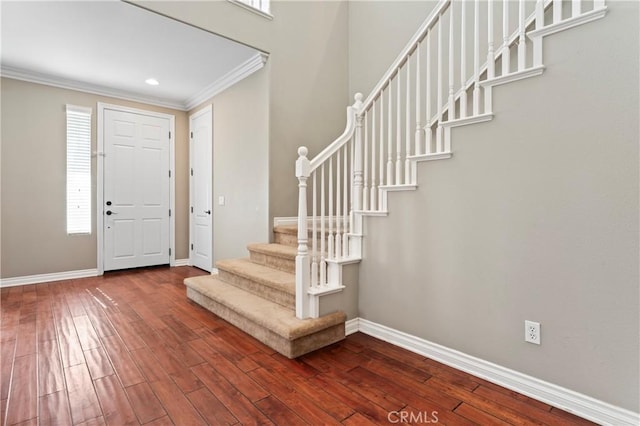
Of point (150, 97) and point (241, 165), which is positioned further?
point (150, 97)

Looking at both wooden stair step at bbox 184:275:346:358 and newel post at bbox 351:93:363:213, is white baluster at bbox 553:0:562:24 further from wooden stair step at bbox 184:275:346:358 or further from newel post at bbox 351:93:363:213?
wooden stair step at bbox 184:275:346:358

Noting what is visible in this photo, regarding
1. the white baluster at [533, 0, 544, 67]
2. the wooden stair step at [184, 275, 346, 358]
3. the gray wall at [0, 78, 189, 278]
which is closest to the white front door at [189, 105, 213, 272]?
the gray wall at [0, 78, 189, 278]

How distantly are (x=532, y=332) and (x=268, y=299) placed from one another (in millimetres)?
1999

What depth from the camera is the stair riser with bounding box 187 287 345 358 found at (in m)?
2.29

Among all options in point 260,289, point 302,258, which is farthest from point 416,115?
point 260,289

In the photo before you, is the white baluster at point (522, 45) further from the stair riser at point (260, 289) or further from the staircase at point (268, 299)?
the stair riser at point (260, 289)

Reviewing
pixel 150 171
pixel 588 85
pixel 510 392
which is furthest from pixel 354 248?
pixel 150 171

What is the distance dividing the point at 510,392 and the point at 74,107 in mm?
5881

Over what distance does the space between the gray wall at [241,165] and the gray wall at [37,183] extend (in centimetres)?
186

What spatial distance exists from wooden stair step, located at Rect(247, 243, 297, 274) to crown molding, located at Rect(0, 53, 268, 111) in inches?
84.4

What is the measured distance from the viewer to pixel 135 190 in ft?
16.6

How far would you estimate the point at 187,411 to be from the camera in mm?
1690

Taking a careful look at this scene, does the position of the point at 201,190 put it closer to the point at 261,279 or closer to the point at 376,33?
the point at 261,279

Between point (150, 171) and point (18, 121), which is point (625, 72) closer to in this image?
point (150, 171)
